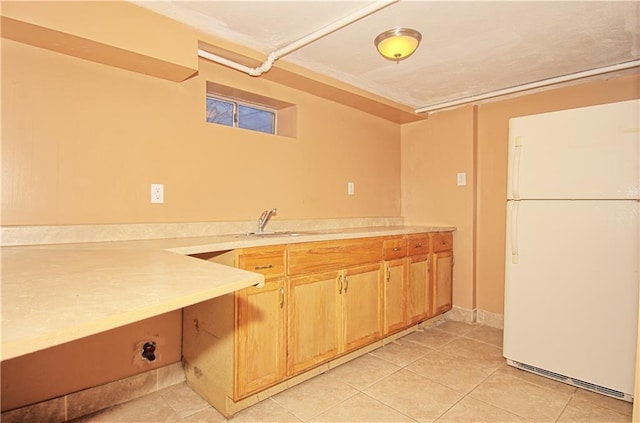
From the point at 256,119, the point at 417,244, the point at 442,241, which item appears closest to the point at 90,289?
the point at 256,119

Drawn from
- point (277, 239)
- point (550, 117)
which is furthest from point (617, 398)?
point (277, 239)

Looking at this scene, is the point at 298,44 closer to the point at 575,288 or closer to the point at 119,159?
the point at 119,159

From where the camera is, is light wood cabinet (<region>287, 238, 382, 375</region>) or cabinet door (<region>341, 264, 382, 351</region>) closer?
light wood cabinet (<region>287, 238, 382, 375</region>)

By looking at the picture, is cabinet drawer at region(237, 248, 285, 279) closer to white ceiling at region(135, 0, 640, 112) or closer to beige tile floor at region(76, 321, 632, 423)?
beige tile floor at region(76, 321, 632, 423)

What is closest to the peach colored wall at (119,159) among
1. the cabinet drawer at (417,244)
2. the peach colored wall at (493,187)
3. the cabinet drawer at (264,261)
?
the cabinet drawer at (264,261)

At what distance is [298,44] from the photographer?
2.10 meters

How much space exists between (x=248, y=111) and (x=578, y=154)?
225cm

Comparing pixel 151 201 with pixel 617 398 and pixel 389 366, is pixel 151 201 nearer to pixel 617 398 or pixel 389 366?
pixel 389 366

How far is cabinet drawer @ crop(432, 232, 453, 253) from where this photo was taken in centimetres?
320

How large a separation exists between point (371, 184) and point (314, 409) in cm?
219

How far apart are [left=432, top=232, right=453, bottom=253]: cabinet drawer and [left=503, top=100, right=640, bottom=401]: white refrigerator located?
817 mm

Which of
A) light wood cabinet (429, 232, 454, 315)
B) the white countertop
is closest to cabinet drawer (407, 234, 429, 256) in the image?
light wood cabinet (429, 232, 454, 315)

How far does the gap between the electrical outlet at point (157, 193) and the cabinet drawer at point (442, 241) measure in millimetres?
2281

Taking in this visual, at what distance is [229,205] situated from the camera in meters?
2.41
